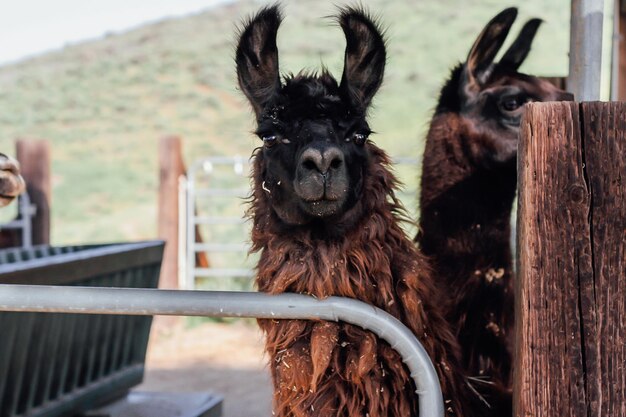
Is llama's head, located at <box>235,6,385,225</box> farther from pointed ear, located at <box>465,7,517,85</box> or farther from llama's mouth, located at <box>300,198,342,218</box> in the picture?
pointed ear, located at <box>465,7,517,85</box>

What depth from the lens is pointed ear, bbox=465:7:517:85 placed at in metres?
3.86

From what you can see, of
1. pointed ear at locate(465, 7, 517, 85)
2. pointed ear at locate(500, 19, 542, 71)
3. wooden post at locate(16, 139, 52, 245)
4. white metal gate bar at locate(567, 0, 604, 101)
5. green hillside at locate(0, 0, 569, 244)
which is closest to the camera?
white metal gate bar at locate(567, 0, 604, 101)

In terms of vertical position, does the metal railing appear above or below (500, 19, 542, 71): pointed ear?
below

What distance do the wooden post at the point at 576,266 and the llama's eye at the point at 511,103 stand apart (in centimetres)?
234

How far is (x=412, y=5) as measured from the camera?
4459 cm

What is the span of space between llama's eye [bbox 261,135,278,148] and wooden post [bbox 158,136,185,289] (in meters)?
7.16

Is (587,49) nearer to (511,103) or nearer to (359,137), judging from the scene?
(359,137)

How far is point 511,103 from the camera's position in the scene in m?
3.90

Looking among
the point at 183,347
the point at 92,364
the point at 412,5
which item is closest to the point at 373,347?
the point at 92,364

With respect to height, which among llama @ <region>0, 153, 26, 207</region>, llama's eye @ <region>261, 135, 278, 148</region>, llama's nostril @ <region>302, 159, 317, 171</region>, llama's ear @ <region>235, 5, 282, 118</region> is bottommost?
llama @ <region>0, 153, 26, 207</region>

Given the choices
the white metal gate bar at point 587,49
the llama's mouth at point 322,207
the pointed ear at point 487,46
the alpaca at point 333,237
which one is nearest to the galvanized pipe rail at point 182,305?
the alpaca at point 333,237

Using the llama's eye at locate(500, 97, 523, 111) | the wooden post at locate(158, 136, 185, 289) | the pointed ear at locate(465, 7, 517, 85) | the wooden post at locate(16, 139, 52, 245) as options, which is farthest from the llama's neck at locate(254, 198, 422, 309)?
the wooden post at locate(158, 136, 185, 289)

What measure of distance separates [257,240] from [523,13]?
124ft

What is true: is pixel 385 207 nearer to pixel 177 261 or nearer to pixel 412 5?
pixel 177 261
